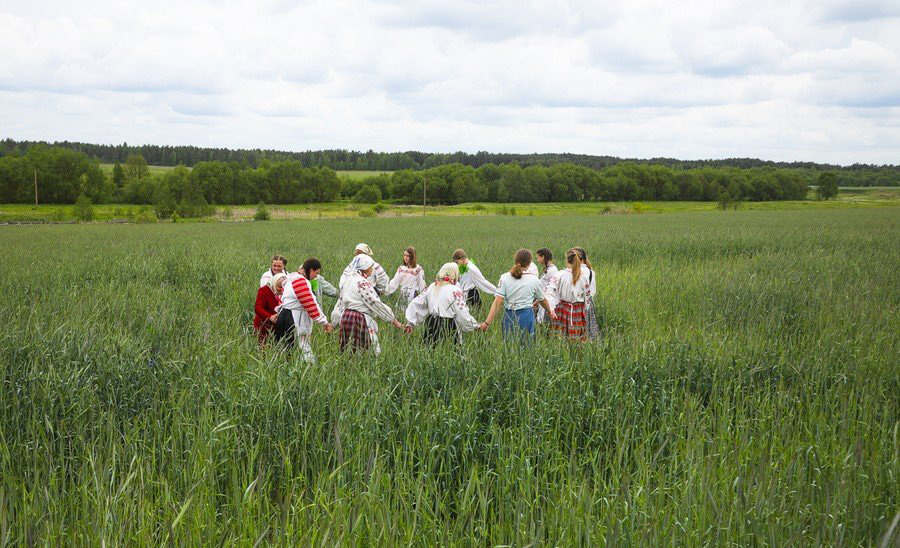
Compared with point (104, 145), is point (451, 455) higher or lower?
lower

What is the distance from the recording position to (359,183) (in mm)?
115312

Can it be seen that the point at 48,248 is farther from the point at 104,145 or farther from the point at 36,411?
the point at 104,145

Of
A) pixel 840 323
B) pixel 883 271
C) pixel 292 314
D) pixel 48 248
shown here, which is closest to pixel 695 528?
pixel 292 314

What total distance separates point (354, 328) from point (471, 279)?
2.84m

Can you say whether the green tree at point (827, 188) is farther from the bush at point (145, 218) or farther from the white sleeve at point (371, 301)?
the white sleeve at point (371, 301)

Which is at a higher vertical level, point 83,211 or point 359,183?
point 359,183

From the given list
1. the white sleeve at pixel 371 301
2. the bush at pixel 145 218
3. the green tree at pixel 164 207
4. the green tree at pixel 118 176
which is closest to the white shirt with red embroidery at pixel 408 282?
the white sleeve at pixel 371 301

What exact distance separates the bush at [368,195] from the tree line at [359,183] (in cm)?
17

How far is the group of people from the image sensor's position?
809 cm

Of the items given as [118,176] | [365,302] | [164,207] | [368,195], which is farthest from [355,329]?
[118,176]

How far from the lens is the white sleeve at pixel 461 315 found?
8.17 meters

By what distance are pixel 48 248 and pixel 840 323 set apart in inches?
1062

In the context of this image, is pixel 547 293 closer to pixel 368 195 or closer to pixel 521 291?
pixel 521 291

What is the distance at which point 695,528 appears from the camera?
3.48 m
